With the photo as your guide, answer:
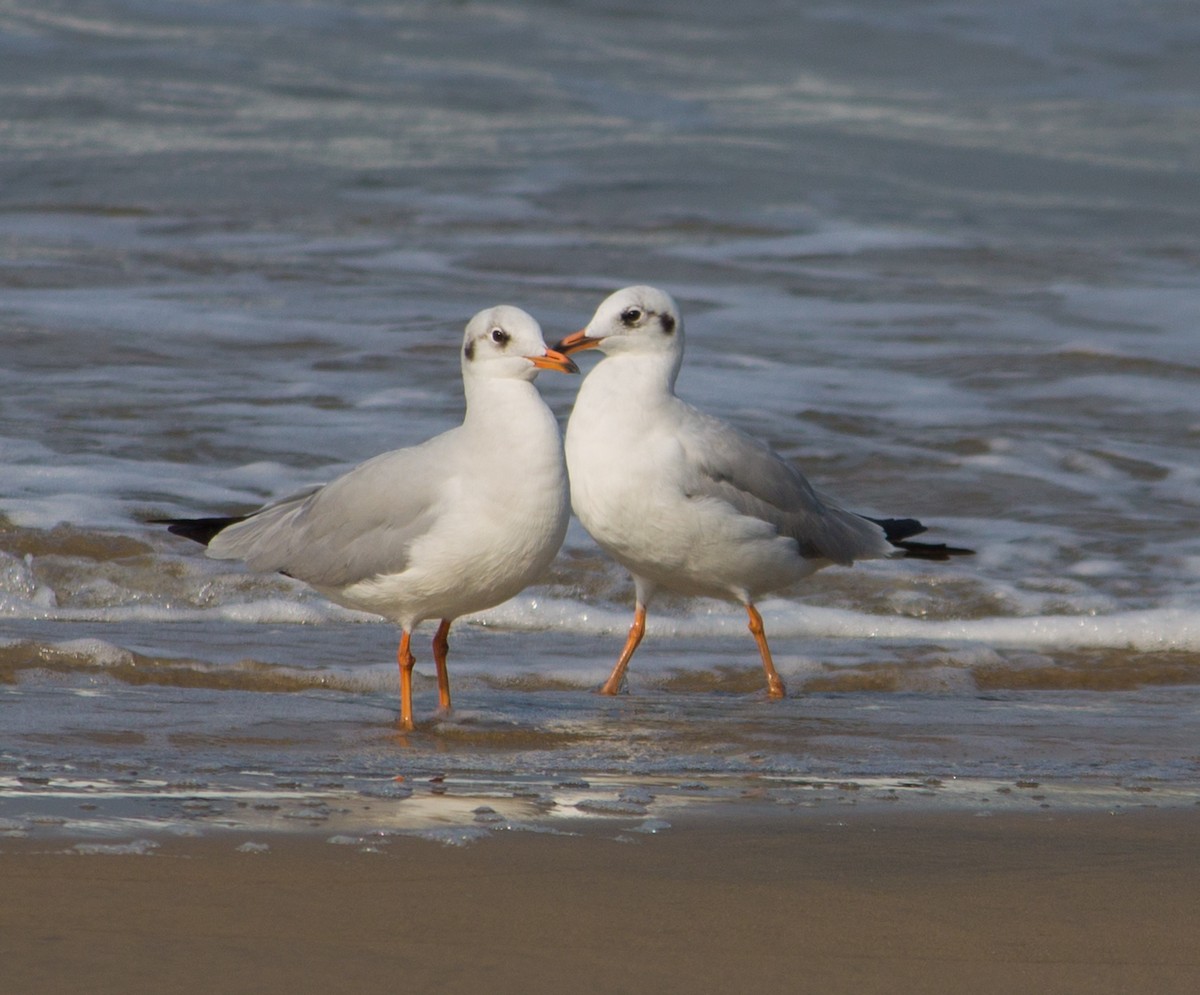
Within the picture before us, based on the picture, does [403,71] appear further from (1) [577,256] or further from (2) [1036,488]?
(2) [1036,488]

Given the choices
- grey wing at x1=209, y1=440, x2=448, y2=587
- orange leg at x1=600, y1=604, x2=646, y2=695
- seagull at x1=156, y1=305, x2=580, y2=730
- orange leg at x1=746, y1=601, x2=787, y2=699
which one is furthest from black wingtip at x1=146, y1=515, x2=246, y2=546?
orange leg at x1=746, y1=601, x2=787, y2=699

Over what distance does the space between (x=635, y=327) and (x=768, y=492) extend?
69 centimetres

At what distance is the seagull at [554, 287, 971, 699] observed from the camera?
5758mm

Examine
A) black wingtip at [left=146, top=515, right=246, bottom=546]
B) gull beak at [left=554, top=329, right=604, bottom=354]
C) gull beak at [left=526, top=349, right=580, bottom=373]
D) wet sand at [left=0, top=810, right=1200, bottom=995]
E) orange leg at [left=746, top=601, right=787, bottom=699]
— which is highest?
gull beak at [left=526, top=349, right=580, bottom=373]

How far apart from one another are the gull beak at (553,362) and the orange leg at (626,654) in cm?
104

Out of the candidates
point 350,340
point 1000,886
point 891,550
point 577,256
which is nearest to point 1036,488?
point 891,550

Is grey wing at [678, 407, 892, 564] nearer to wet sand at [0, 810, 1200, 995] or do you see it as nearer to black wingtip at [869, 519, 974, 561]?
black wingtip at [869, 519, 974, 561]

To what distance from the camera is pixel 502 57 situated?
2066 cm

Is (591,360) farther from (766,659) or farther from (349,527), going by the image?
(349,527)

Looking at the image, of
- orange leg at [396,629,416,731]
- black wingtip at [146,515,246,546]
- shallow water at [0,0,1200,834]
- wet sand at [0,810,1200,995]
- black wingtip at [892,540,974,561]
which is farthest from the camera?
black wingtip at [892,540,974,561]

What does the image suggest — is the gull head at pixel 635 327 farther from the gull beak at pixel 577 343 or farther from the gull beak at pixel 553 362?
the gull beak at pixel 553 362

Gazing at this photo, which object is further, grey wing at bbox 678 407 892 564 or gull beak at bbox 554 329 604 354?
grey wing at bbox 678 407 892 564

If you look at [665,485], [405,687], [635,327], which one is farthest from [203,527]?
[635,327]

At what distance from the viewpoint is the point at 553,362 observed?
199 inches
